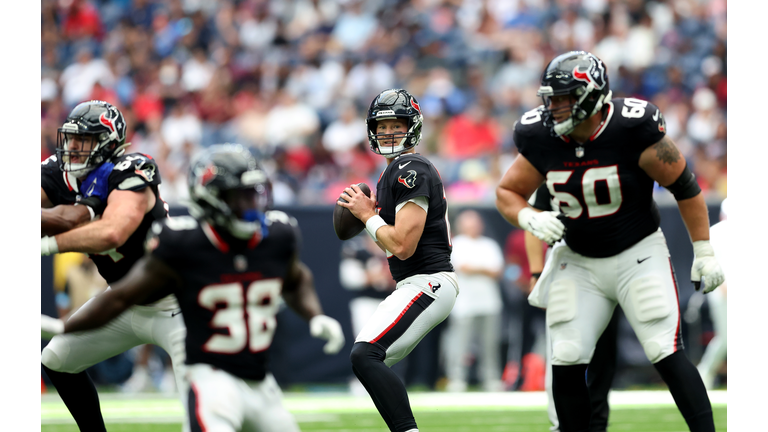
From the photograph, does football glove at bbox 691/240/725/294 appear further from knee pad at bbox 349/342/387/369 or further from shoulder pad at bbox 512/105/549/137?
knee pad at bbox 349/342/387/369

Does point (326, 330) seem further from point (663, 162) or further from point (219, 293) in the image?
point (663, 162)

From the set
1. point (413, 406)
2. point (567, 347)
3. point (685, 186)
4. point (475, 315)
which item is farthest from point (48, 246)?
point (475, 315)

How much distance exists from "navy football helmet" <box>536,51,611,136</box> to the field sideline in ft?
9.50

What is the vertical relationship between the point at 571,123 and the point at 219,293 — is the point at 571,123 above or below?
above

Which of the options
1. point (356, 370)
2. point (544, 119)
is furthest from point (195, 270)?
point (544, 119)

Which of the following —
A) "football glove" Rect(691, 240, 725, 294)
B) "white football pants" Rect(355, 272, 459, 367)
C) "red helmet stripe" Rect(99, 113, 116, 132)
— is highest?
"red helmet stripe" Rect(99, 113, 116, 132)

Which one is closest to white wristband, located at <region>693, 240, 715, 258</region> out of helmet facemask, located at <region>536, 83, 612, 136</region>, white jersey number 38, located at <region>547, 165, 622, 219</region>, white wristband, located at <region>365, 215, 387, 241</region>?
white jersey number 38, located at <region>547, 165, 622, 219</region>

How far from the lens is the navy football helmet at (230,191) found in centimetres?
320

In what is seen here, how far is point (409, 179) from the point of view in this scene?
4172mm

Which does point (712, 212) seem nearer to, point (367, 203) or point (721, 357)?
point (721, 357)

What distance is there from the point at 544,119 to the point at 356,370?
1560 millimetres

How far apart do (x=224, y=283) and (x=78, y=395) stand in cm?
184

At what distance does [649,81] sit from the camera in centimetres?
1209

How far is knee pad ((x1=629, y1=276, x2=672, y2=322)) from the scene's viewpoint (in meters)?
4.14
